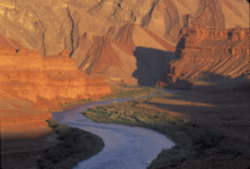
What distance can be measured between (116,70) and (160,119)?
238 ft

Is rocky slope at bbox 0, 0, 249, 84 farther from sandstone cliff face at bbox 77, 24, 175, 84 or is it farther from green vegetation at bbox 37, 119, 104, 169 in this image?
green vegetation at bbox 37, 119, 104, 169

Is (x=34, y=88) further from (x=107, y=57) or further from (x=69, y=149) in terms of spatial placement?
(x=107, y=57)

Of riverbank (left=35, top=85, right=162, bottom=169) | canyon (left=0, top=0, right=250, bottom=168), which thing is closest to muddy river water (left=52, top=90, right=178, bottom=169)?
riverbank (left=35, top=85, right=162, bottom=169)

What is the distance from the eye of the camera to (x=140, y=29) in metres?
141

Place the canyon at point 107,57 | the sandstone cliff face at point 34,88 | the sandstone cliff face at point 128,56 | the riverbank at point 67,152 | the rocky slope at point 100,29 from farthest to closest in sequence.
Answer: the rocky slope at point 100,29 → the sandstone cliff face at point 128,56 → the canyon at point 107,57 → the sandstone cliff face at point 34,88 → the riverbank at point 67,152

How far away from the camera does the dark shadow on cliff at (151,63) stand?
12350 centimetres

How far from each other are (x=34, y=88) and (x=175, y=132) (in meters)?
21.3

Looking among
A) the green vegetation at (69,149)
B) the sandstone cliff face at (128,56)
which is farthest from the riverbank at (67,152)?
the sandstone cliff face at (128,56)

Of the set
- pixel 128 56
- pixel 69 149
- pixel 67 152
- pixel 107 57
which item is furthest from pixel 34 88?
pixel 128 56

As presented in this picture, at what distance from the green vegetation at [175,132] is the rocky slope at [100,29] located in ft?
192

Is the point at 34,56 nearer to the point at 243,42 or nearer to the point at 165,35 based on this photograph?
the point at 243,42

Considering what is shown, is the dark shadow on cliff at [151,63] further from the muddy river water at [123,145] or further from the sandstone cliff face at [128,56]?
the muddy river water at [123,145]

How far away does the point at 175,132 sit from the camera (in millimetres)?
38625

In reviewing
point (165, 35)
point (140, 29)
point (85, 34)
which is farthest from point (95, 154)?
point (165, 35)
